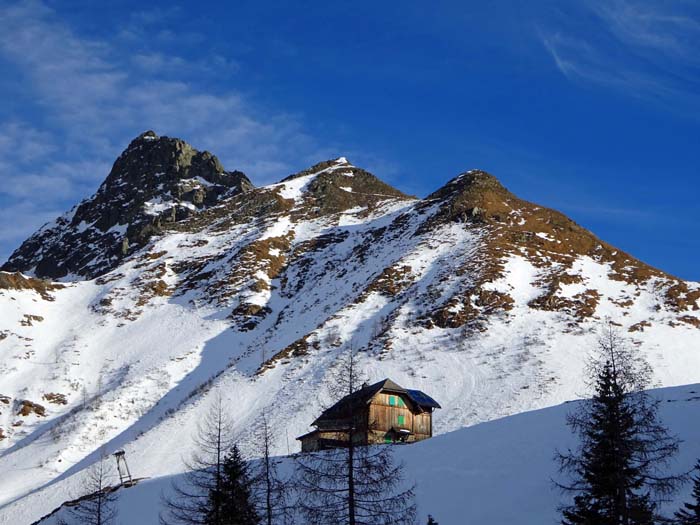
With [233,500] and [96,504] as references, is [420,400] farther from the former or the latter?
→ [233,500]

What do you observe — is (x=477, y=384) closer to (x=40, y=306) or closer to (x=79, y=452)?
(x=79, y=452)

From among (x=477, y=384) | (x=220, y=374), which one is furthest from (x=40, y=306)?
(x=477, y=384)

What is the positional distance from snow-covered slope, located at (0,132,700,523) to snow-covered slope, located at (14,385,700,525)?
16.8 metres

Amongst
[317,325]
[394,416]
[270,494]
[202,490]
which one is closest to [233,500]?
[202,490]

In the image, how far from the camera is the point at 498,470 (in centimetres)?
4012

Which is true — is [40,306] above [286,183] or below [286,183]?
below

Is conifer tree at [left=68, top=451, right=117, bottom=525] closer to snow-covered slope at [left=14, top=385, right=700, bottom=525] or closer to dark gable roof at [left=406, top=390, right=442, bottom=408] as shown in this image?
snow-covered slope at [left=14, top=385, right=700, bottom=525]

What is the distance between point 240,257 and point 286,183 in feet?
172

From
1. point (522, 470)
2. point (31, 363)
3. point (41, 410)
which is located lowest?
point (522, 470)

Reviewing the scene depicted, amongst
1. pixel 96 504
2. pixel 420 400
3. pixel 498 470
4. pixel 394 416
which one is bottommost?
pixel 96 504

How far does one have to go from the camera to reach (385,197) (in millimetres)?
169625

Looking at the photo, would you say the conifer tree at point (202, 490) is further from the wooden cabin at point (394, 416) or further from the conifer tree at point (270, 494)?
the wooden cabin at point (394, 416)

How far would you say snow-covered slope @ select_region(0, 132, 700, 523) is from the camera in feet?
245

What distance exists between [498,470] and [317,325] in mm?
57570
